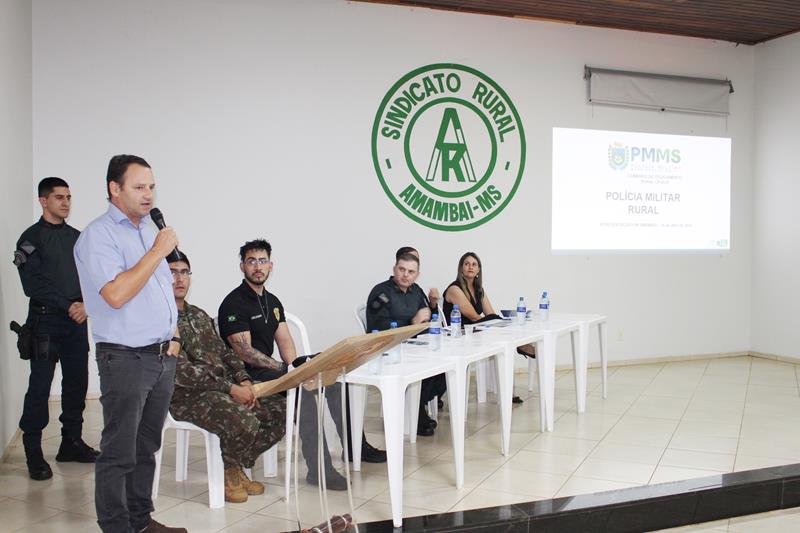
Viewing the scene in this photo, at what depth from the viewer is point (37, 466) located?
368cm

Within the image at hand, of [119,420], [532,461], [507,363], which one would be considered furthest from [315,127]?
[119,420]

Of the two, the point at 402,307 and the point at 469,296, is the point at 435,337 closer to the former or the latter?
the point at 402,307

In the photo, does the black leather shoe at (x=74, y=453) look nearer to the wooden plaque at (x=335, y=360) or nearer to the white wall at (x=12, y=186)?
the white wall at (x=12, y=186)

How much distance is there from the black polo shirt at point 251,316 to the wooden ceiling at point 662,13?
321cm

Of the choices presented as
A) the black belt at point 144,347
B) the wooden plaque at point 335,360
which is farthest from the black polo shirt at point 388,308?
the wooden plaque at point 335,360

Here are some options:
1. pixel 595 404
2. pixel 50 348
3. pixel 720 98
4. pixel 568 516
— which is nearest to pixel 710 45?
pixel 720 98

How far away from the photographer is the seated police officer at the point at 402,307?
15.4ft

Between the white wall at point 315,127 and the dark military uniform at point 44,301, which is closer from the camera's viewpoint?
the dark military uniform at point 44,301

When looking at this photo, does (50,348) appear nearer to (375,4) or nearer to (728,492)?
(728,492)

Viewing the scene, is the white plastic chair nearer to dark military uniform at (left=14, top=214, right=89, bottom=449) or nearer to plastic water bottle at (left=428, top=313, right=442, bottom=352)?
plastic water bottle at (left=428, top=313, right=442, bottom=352)

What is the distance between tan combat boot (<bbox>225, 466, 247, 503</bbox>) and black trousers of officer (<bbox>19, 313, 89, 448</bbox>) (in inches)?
39.8

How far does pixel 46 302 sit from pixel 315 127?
2.74m

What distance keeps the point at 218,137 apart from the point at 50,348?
2386mm

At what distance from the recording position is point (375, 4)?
611 centimetres
